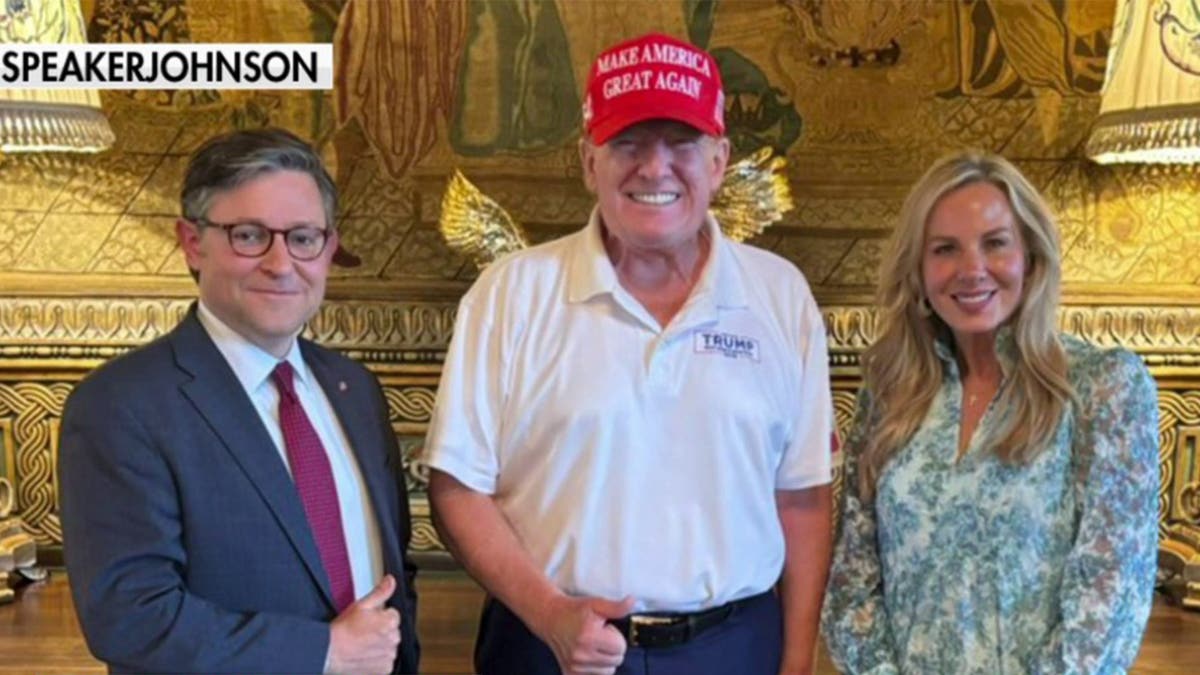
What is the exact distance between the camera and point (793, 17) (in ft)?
10.7

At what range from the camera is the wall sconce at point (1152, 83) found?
9.37 feet

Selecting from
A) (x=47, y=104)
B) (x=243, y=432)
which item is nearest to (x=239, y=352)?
(x=243, y=432)

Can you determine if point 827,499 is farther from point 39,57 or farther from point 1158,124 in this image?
point 39,57

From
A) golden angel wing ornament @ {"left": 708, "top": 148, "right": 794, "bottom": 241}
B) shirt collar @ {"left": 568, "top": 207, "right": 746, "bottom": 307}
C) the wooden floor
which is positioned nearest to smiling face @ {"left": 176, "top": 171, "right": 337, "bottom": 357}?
shirt collar @ {"left": 568, "top": 207, "right": 746, "bottom": 307}

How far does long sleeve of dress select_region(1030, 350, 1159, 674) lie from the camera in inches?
62.4

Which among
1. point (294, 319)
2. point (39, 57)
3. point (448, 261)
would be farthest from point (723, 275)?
point (39, 57)

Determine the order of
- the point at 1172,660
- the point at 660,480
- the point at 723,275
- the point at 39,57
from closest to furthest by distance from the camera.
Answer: the point at 660,480, the point at 723,275, the point at 1172,660, the point at 39,57

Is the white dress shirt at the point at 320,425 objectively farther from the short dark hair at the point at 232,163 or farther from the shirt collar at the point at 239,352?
the short dark hair at the point at 232,163

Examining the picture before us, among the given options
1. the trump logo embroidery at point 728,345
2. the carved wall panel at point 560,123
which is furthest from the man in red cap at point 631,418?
the carved wall panel at point 560,123

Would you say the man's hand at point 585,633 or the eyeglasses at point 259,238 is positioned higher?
the eyeglasses at point 259,238

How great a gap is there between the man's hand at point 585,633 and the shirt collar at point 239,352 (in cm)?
58

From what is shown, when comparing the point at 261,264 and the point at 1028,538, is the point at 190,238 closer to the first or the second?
the point at 261,264

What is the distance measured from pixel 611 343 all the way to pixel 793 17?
192cm

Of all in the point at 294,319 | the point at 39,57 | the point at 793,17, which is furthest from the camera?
the point at 793,17
